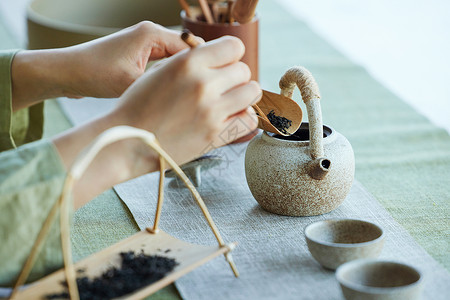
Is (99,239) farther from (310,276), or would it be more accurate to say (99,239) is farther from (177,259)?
(310,276)

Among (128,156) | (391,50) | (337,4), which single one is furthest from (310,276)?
(337,4)

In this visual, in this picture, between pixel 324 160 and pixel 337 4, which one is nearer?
pixel 324 160

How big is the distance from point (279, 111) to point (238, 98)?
0.22 m

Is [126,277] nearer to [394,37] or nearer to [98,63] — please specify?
[98,63]

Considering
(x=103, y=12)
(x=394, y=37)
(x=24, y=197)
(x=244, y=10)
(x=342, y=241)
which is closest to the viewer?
(x=24, y=197)

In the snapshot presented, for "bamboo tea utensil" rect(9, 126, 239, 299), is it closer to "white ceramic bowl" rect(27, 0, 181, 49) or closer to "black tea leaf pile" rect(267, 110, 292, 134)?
"black tea leaf pile" rect(267, 110, 292, 134)

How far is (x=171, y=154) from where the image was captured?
2.27 ft

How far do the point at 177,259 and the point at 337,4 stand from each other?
2.04 meters

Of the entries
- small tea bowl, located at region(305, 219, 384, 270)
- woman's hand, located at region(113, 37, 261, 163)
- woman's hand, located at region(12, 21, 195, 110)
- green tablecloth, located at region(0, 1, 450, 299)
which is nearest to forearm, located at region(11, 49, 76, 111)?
woman's hand, located at region(12, 21, 195, 110)

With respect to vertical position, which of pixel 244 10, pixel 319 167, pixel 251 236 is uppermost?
pixel 244 10

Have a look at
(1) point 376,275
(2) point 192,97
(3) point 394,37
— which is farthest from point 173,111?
(3) point 394,37

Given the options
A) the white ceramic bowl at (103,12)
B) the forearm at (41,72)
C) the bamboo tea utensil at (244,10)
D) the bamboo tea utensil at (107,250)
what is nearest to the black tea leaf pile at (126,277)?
the bamboo tea utensil at (107,250)

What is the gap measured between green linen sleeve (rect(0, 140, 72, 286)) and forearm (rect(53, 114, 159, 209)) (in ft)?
0.10

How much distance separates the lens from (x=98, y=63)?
2.93 feet
